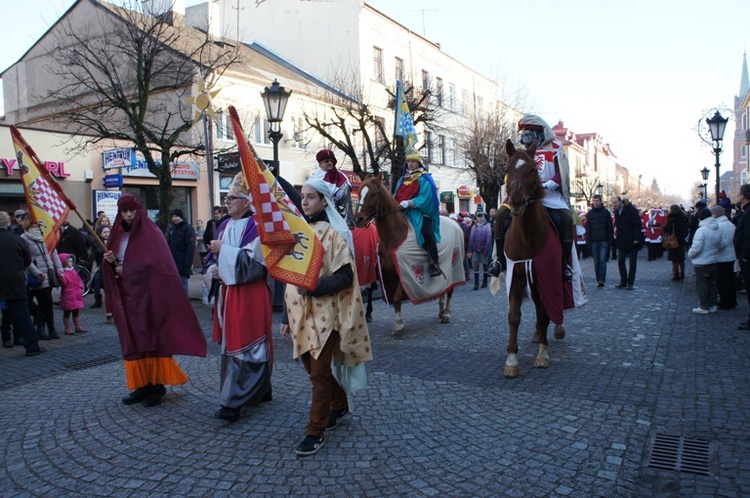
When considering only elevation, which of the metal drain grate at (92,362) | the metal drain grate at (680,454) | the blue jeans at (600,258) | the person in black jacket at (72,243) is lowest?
the metal drain grate at (92,362)

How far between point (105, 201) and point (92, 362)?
1445cm


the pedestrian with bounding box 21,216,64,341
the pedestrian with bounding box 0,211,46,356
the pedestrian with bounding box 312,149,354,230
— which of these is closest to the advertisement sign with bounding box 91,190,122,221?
the pedestrian with bounding box 21,216,64,341

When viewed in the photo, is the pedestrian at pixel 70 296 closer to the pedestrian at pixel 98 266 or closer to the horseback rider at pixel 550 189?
the pedestrian at pixel 98 266

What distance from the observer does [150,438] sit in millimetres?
4477

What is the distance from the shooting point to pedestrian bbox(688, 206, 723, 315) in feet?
31.4

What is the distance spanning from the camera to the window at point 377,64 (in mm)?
31003

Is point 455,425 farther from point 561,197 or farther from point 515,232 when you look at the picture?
point 561,197

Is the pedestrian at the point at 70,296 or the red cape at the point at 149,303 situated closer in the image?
the red cape at the point at 149,303

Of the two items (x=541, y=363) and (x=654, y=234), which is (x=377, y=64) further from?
(x=541, y=363)

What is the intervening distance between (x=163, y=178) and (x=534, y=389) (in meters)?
11.7

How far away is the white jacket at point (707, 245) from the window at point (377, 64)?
23146 millimetres

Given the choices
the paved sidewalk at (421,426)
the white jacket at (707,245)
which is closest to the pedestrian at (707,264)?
the white jacket at (707,245)

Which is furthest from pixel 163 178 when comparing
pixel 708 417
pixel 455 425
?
pixel 708 417

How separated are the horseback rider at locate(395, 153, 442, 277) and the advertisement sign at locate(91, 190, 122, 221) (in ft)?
48.1
